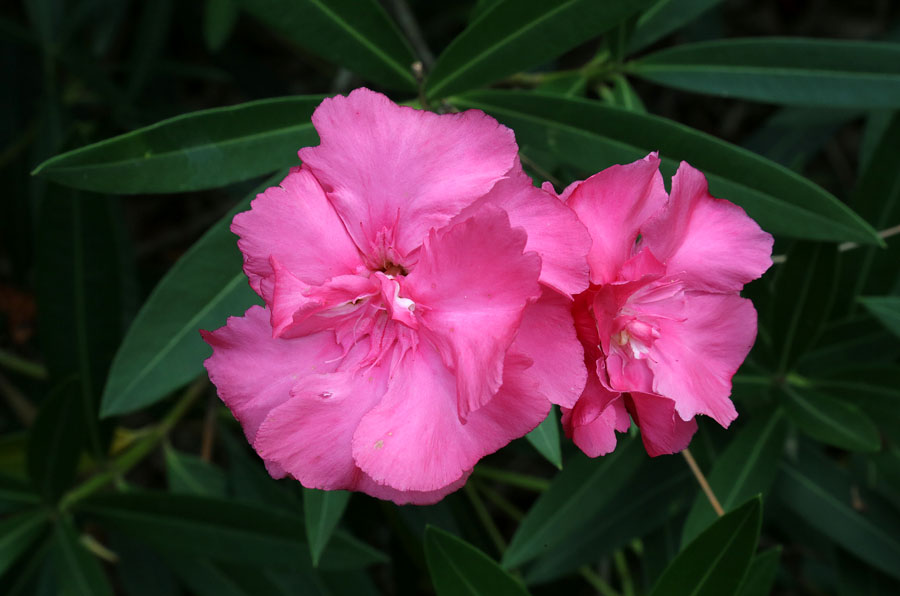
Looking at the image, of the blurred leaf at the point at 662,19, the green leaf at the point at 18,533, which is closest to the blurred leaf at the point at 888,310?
the blurred leaf at the point at 662,19

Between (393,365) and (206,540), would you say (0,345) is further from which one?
(393,365)

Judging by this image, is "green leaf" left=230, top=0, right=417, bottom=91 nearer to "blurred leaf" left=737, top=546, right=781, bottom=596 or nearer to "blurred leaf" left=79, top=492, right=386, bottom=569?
"blurred leaf" left=79, top=492, right=386, bottom=569

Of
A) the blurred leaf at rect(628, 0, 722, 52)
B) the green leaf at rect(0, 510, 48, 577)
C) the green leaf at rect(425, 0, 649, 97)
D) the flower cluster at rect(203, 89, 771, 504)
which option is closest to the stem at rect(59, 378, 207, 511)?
the green leaf at rect(0, 510, 48, 577)

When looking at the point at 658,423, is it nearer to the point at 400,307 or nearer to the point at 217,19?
the point at 400,307

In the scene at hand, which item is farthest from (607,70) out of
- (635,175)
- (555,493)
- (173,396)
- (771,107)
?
(771,107)

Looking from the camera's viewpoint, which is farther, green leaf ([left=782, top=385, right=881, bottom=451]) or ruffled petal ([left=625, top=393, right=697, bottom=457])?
green leaf ([left=782, top=385, right=881, bottom=451])

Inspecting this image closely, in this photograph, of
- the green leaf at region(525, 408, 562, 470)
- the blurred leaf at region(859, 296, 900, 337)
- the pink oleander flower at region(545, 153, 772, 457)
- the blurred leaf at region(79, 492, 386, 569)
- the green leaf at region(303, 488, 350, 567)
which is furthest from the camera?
the blurred leaf at region(79, 492, 386, 569)

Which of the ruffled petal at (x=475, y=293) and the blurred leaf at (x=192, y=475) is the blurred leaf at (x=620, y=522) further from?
the ruffled petal at (x=475, y=293)

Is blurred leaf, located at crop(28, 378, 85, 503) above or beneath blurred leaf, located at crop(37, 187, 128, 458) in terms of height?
beneath
